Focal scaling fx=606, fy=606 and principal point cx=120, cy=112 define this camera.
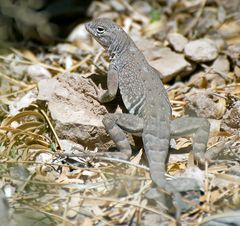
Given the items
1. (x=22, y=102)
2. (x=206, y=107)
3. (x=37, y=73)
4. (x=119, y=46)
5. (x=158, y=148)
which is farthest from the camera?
(x=37, y=73)

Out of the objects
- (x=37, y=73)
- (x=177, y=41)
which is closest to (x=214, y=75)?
(x=177, y=41)

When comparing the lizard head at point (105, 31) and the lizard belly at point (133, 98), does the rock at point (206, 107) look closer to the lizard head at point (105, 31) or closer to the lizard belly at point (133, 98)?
the lizard belly at point (133, 98)

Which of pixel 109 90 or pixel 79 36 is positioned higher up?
pixel 109 90

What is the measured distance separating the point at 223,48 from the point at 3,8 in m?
2.70

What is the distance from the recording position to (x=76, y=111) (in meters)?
5.10

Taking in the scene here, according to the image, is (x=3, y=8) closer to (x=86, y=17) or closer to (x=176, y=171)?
(x=86, y=17)

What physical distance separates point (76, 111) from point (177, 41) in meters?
1.89

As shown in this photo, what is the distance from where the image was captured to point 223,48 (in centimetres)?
649

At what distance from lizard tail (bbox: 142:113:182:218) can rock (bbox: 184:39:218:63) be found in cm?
167

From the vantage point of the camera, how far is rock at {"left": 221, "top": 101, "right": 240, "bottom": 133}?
200 inches

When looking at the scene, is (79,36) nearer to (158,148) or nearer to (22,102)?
(22,102)

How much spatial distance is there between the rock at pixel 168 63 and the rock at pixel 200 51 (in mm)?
81

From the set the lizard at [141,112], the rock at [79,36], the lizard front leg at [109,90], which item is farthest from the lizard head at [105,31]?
the rock at [79,36]

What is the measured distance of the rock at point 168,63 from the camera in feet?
20.1
